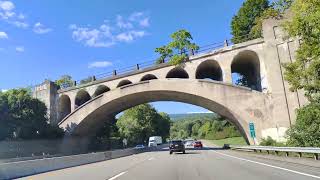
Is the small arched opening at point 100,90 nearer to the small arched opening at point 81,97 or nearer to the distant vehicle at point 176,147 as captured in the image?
the small arched opening at point 81,97

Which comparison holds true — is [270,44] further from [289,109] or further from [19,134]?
[19,134]

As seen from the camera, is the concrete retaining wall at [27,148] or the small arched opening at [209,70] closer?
the concrete retaining wall at [27,148]

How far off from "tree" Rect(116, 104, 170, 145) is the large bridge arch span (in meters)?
33.1

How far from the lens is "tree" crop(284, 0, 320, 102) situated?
75.6 feet

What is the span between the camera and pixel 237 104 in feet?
166

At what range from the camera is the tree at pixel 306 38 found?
23.0 meters

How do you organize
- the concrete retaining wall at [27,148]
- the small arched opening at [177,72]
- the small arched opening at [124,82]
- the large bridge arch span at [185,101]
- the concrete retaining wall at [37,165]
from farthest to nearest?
1. the small arched opening at [124,82]
2. the small arched opening at [177,72]
3. the concrete retaining wall at [27,148]
4. the large bridge arch span at [185,101]
5. the concrete retaining wall at [37,165]

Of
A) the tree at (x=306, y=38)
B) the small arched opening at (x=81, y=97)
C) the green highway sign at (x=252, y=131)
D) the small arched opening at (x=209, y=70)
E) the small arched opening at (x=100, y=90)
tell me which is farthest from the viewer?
the small arched opening at (x=81, y=97)

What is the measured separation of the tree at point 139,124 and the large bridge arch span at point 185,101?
3314cm

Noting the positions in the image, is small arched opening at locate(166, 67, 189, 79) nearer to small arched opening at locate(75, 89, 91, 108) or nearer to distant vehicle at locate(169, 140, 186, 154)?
distant vehicle at locate(169, 140, 186, 154)

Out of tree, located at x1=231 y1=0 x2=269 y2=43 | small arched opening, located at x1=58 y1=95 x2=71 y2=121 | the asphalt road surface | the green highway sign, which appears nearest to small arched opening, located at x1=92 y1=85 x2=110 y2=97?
small arched opening, located at x1=58 y1=95 x2=71 y2=121

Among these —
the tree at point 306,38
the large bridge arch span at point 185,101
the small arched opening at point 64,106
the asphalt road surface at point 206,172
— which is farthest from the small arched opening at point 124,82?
the asphalt road surface at point 206,172

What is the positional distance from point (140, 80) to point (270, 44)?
2103 cm

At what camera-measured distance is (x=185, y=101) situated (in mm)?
63750
